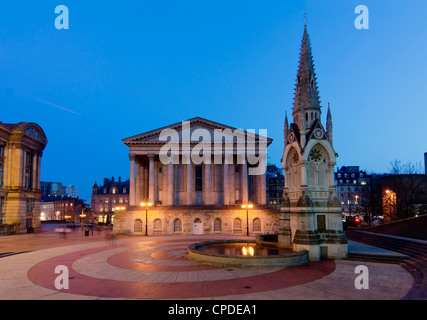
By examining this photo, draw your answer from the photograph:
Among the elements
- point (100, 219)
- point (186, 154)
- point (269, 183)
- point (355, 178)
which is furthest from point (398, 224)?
point (100, 219)

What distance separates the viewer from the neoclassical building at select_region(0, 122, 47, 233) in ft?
158

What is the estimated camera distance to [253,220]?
153ft

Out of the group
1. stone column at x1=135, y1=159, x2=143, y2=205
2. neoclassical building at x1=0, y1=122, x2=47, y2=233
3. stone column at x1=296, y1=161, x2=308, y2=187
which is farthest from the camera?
stone column at x1=135, y1=159, x2=143, y2=205

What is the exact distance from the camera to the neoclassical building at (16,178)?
4828 cm

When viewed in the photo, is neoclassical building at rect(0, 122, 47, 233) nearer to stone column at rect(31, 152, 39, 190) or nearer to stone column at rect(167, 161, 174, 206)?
stone column at rect(31, 152, 39, 190)

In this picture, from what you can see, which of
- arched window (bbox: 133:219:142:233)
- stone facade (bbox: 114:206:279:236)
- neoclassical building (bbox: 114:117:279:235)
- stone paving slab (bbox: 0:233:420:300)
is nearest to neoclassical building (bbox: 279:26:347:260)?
stone paving slab (bbox: 0:233:420:300)

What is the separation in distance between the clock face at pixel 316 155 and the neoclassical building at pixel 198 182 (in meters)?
22.2

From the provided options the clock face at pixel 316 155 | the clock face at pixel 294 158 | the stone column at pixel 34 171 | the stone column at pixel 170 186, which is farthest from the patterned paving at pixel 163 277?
the stone column at pixel 34 171

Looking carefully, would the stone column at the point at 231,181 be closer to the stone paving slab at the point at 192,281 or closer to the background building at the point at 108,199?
the stone paving slab at the point at 192,281

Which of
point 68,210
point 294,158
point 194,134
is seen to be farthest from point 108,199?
point 294,158

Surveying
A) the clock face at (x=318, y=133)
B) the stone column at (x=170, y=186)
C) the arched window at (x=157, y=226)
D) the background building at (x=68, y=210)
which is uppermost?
the clock face at (x=318, y=133)

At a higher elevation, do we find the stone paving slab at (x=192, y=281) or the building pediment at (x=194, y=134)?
the building pediment at (x=194, y=134)

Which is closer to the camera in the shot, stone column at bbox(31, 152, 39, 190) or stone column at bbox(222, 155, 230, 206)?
stone column at bbox(222, 155, 230, 206)
